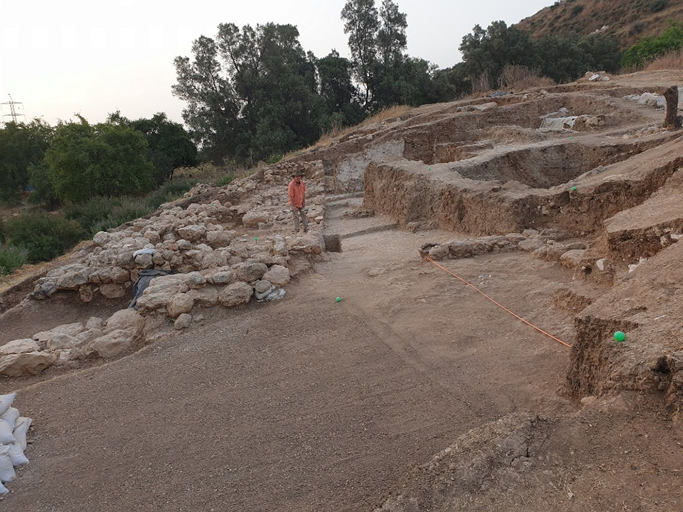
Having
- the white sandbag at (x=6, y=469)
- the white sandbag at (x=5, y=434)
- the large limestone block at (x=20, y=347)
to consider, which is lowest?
the white sandbag at (x=6, y=469)

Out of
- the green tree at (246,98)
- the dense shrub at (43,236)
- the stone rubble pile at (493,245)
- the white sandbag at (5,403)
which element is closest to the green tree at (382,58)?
the green tree at (246,98)

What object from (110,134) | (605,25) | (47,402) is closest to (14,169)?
(110,134)

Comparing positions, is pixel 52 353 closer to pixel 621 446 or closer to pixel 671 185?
pixel 621 446

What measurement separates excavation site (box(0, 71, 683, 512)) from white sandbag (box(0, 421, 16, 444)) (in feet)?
0.38

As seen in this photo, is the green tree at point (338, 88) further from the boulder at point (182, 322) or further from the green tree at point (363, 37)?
the boulder at point (182, 322)

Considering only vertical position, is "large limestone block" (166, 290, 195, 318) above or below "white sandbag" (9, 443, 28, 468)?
above

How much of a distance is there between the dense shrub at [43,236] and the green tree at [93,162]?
13.3 ft

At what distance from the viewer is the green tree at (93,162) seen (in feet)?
64.1

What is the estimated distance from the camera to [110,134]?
2047cm

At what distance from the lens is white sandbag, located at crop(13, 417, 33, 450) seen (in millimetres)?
3195

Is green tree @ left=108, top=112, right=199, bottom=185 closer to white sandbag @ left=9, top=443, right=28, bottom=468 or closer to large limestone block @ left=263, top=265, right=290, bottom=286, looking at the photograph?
large limestone block @ left=263, top=265, right=290, bottom=286

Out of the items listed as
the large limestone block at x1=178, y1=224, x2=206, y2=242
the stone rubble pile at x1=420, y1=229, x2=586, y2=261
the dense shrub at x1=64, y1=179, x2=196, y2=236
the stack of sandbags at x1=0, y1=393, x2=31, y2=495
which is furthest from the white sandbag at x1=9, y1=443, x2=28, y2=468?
the dense shrub at x1=64, y1=179, x2=196, y2=236

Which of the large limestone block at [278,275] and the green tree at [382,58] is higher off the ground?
the green tree at [382,58]

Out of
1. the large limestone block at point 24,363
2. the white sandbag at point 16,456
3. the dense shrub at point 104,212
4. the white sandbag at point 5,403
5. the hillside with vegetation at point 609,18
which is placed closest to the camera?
the white sandbag at point 16,456
